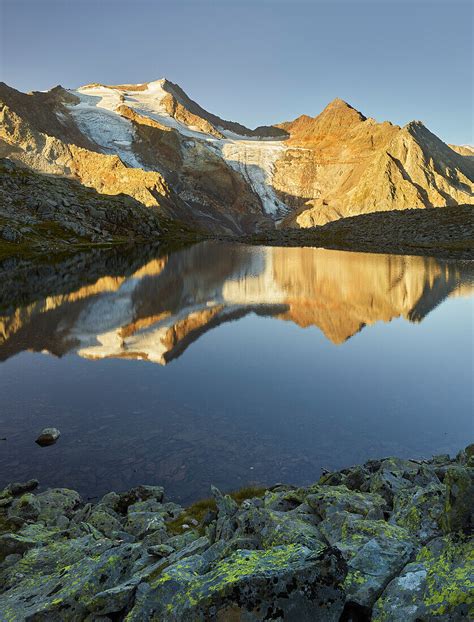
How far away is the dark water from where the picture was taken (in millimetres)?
20766

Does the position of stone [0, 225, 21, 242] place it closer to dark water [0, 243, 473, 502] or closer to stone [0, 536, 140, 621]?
dark water [0, 243, 473, 502]

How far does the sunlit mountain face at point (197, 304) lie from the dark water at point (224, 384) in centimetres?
31

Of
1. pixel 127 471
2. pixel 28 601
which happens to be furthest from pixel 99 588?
pixel 127 471

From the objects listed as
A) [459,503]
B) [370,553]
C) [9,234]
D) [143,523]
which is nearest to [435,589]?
[370,553]

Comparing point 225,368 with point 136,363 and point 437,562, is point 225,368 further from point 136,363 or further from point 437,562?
point 437,562

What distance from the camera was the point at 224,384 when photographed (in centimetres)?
3025

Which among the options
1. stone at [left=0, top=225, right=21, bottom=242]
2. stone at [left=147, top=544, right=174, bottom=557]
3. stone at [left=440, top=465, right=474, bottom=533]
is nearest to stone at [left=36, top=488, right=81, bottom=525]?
stone at [left=147, top=544, right=174, bottom=557]

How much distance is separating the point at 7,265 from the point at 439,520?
9723cm

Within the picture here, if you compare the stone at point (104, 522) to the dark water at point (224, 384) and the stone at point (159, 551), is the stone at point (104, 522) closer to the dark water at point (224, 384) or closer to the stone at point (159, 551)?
the dark water at point (224, 384)

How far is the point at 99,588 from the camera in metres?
7.91

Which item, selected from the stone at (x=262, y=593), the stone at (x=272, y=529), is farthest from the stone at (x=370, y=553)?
the stone at (x=272, y=529)

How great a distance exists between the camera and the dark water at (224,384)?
20766 millimetres

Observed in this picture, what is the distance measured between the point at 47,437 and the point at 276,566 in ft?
62.9

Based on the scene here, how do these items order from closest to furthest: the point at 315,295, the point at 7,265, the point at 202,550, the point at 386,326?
1. the point at 202,550
2. the point at 386,326
3. the point at 315,295
4. the point at 7,265
